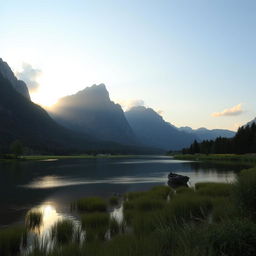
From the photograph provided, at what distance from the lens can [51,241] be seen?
15.6 m

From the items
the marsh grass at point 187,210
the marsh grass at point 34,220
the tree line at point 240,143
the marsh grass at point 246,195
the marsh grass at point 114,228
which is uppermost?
the tree line at point 240,143

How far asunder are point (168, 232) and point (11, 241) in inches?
313

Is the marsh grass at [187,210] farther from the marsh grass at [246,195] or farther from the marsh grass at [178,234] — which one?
the marsh grass at [246,195]

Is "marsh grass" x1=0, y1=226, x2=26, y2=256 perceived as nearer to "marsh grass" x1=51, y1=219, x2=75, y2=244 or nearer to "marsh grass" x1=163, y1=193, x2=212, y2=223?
→ "marsh grass" x1=51, y1=219, x2=75, y2=244

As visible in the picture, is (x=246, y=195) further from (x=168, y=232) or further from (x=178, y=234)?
(x=168, y=232)

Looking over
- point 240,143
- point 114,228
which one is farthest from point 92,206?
point 240,143

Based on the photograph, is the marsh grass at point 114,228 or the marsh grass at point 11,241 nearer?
the marsh grass at point 11,241

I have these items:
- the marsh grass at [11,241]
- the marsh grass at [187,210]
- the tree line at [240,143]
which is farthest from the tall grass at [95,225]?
the tree line at [240,143]

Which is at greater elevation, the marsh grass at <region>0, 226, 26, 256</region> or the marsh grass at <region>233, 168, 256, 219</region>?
the marsh grass at <region>233, 168, 256, 219</region>

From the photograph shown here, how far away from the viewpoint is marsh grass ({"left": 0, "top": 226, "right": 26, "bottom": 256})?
46.7 feet

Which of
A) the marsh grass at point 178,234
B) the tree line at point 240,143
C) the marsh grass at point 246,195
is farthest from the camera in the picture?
the tree line at point 240,143

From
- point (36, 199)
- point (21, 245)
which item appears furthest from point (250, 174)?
point (36, 199)

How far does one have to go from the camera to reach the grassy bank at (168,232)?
9754 millimetres

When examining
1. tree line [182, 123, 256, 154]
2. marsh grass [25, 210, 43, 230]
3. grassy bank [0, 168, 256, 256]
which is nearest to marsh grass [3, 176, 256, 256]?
grassy bank [0, 168, 256, 256]
